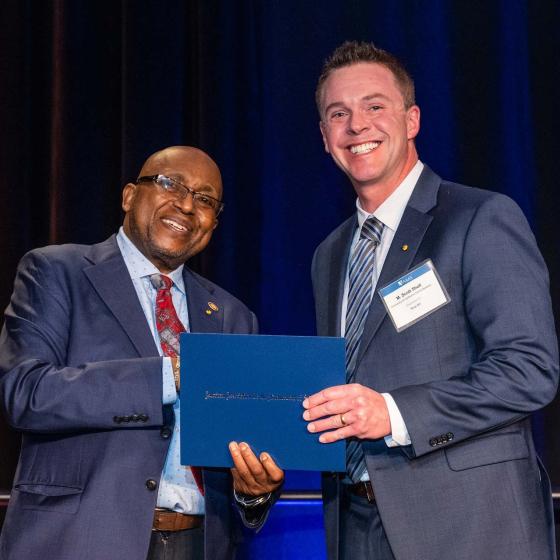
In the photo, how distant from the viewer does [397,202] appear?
8.52 ft

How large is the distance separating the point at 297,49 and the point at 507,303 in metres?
2.15

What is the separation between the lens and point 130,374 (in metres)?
2.40

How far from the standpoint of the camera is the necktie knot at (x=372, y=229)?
257 centimetres

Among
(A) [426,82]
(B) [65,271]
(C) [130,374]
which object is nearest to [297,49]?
(A) [426,82]

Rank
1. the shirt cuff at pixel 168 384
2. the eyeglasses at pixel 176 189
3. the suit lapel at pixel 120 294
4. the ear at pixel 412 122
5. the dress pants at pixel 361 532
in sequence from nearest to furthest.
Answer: the dress pants at pixel 361 532 → the shirt cuff at pixel 168 384 → the suit lapel at pixel 120 294 → the ear at pixel 412 122 → the eyeglasses at pixel 176 189

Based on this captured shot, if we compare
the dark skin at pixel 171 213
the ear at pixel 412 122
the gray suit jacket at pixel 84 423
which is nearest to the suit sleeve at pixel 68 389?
the gray suit jacket at pixel 84 423

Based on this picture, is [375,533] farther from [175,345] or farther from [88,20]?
[88,20]

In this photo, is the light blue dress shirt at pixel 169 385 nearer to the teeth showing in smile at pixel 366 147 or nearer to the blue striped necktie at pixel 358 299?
the blue striped necktie at pixel 358 299

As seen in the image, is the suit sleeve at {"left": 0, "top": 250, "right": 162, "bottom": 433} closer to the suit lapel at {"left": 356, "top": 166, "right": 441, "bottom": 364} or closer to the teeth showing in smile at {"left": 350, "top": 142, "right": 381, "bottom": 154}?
the suit lapel at {"left": 356, "top": 166, "right": 441, "bottom": 364}

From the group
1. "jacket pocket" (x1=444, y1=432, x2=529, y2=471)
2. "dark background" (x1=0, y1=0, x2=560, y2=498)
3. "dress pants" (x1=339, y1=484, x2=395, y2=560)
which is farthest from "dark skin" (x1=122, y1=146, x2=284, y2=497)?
"jacket pocket" (x1=444, y1=432, x2=529, y2=471)

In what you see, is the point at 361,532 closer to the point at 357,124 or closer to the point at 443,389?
the point at 443,389

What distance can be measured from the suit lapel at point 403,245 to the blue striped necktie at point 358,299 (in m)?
0.08

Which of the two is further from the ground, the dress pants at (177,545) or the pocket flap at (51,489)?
the pocket flap at (51,489)

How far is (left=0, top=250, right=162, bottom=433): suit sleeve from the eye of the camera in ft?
7.75
